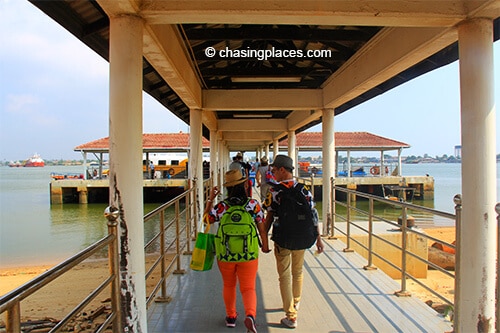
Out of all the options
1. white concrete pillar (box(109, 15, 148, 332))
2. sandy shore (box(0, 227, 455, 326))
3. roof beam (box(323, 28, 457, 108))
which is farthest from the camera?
sandy shore (box(0, 227, 455, 326))

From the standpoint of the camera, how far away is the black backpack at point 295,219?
295 centimetres

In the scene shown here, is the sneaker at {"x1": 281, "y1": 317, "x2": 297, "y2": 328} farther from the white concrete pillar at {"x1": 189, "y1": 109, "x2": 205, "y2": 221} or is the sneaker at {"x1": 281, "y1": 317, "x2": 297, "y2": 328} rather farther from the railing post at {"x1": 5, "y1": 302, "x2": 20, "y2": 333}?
the white concrete pillar at {"x1": 189, "y1": 109, "x2": 205, "y2": 221}

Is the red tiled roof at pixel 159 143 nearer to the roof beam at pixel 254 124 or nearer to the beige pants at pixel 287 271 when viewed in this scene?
the roof beam at pixel 254 124

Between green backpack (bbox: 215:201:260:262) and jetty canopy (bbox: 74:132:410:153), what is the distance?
2416cm

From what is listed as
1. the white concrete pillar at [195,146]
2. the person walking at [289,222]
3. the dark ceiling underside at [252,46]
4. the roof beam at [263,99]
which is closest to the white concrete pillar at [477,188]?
the dark ceiling underside at [252,46]

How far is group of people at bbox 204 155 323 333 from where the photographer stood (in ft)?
9.14

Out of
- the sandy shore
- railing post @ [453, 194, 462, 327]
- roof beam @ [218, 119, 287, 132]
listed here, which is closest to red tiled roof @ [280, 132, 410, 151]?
roof beam @ [218, 119, 287, 132]

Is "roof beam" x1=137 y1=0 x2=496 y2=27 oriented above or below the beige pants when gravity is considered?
above

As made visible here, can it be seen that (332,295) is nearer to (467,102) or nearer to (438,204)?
(467,102)

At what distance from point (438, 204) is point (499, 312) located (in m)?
29.1

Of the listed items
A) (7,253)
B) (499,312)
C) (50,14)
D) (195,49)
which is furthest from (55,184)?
(499,312)

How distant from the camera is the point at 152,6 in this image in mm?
2680

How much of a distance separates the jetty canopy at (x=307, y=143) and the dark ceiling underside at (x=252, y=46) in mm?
19886

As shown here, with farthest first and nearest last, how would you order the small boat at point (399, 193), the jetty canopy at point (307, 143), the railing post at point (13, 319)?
the jetty canopy at point (307, 143)
the small boat at point (399, 193)
the railing post at point (13, 319)
